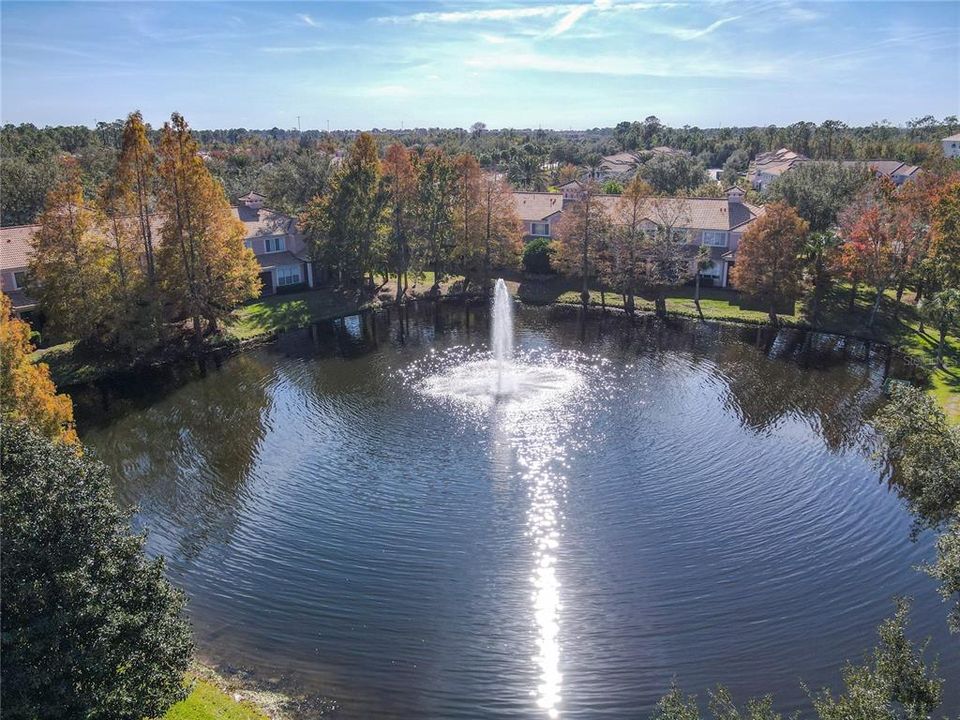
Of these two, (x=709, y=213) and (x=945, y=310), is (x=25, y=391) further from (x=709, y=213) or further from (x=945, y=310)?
(x=709, y=213)

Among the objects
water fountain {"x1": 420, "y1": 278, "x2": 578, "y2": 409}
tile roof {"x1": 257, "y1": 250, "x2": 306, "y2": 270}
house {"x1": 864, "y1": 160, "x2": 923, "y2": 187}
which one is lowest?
water fountain {"x1": 420, "y1": 278, "x2": 578, "y2": 409}

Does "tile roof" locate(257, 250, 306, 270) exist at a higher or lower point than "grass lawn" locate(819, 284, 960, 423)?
higher

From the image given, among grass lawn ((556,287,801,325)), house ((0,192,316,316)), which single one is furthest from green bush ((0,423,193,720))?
grass lawn ((556,287,801,325))

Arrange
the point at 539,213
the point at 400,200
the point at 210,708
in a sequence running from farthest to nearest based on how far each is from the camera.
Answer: the point at 539,213 < the point at 400,200 < the point at 210,708

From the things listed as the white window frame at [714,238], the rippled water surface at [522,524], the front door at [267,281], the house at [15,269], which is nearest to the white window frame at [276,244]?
the front door at [267,281]

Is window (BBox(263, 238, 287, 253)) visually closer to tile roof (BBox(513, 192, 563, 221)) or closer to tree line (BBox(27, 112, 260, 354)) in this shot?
tree line (BBox(27, 112, 260, 354))

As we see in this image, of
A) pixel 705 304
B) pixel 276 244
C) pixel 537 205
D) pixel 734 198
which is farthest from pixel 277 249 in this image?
pixel 734 198

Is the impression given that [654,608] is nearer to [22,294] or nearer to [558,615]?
[558,615]
